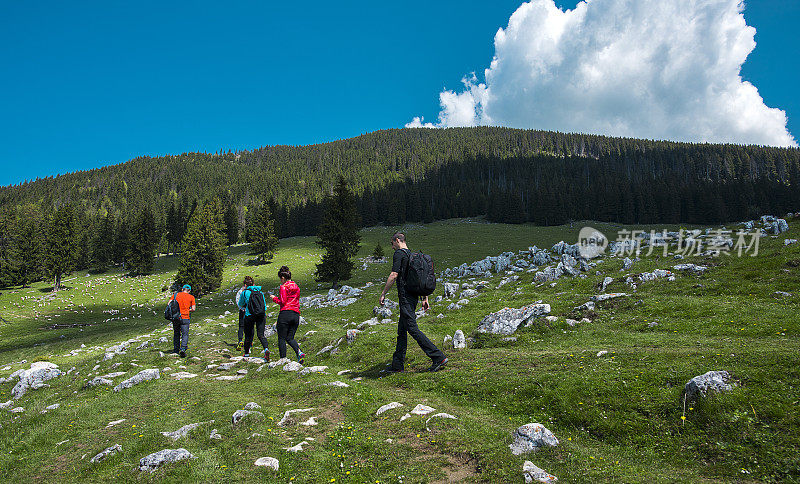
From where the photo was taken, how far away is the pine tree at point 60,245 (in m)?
60.7

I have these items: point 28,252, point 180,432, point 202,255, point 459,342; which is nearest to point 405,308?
point 459,342

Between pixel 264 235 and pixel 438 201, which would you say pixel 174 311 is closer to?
pixel 264 235

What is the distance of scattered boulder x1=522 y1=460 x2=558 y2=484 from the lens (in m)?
4.80

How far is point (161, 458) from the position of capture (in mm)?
6059

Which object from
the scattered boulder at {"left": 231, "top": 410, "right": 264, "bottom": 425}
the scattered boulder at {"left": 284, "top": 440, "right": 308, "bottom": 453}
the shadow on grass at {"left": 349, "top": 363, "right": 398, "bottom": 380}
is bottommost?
the shadow on grass at {"left": 349, "top": 363, "right": 398, "bottom": 380}

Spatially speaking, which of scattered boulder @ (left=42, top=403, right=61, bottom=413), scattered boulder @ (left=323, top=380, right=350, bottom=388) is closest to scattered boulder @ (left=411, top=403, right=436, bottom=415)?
scattered boulder @ (left=323, top=380, right=350, bottom=388)

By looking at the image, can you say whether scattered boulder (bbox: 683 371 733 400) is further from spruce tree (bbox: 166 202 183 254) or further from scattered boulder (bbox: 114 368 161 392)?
spruce tree (bbox: 166 202 183 254)

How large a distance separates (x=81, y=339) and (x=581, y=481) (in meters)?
34.7

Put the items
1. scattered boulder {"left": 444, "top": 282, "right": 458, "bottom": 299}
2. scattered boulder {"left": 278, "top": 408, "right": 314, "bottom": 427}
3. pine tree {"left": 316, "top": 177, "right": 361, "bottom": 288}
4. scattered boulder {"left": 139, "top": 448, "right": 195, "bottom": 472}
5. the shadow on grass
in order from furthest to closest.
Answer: pine tree {"left": 316, "top": 177, "right": 361, "bottom": 288} → scattered boulder {"left": 444, "top": 282, "right": 458, "bottom": 299} → the shadow on grass → scattered boulder {"left": 278, "top": 408, "right": 314, "bottom": 427} → scattered boulder {"left": 139, "top": 448, "right": 195, "bottom": 472}

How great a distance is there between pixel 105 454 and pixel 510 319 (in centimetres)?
1257

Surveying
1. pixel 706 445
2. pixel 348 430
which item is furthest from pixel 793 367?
pixel 348 430

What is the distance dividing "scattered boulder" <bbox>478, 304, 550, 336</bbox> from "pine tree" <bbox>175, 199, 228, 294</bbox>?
151 ft

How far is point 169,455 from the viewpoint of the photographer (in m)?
6.13

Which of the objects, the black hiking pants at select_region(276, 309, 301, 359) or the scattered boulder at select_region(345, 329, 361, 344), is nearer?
the black hiking pants at select_region(276, 309, 301, 359)
